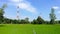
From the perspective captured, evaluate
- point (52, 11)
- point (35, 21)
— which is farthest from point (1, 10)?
point (52, 11)

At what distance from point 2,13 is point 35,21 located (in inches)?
1219

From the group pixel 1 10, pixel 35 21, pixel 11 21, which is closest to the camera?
pixel 1 10

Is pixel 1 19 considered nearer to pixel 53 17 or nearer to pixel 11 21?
pixel 11 21

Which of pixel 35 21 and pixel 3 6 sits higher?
pixel 3 6

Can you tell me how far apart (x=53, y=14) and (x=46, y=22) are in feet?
27.1

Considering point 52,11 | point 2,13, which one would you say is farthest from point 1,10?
point 52,11

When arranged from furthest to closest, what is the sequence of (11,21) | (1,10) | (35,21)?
(11,21) < (35,21) < (1,10)

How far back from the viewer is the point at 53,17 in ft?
311

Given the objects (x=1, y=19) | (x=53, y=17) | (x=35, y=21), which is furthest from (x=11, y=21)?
(x=1, y=19)

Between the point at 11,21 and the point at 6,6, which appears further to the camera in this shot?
the point at 11,21

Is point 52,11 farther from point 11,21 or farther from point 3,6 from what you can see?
point 3,6

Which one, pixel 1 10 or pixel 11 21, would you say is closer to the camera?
pixel 1 10

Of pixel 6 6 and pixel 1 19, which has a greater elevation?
pixel 6 6

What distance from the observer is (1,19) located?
59250mm
